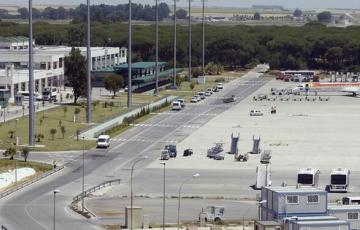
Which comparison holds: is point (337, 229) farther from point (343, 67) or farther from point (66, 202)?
point (343, 67)

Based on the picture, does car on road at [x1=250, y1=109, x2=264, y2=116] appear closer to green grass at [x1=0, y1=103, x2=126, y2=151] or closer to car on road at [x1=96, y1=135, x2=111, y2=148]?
green grass at [x1=0, y1=103, x2=126, y2=151]

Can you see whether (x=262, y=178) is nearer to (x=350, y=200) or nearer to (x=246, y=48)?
(x=350, y=200)

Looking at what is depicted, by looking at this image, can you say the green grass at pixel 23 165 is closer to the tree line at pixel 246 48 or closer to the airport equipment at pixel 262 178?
the airport equipment at pixel 262 178

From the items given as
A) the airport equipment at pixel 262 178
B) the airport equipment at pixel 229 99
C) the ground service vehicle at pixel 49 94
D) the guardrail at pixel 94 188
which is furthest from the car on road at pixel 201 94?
the guardrail at pixel 94 188

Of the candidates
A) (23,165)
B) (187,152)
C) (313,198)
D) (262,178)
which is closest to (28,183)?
(23,165)

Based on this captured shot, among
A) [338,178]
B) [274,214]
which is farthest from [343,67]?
[274,214]
